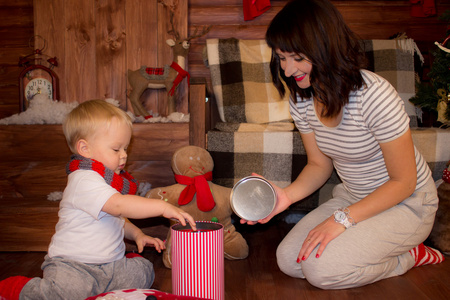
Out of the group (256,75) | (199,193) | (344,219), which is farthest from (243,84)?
(344,219)

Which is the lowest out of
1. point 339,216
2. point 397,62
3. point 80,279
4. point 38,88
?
point 80,279

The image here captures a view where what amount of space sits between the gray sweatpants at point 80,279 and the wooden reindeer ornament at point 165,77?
1158 mm

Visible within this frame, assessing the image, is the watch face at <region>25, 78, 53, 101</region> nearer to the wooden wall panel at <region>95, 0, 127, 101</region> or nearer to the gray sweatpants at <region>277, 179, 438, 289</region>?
the wooden wall panel at <region>95, 0, 127, 101</region>

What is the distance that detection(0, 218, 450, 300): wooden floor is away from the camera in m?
1.13

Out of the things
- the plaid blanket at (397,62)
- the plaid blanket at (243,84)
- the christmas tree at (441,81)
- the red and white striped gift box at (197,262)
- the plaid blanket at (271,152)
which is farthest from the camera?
the plaid blanket at (397,62)

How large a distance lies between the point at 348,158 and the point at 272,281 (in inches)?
17.6

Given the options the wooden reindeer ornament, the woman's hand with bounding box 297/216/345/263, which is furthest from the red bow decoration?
the wooden reindeer ornament

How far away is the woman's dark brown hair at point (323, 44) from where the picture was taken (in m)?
1.01

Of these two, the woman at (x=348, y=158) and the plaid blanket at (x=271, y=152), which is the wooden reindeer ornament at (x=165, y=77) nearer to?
the plaid blanket at (x=271, y=152)

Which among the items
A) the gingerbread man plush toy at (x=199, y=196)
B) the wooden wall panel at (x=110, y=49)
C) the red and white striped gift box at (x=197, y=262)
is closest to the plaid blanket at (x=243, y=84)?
the gingerbread man plush toy at (x=199, y=196)

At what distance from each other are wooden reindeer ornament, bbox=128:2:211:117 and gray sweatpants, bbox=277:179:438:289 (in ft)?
3.78

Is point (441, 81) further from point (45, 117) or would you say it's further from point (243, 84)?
point (45, 117)

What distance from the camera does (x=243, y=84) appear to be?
6.38ft

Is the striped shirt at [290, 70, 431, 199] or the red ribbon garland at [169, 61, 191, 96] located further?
the red ribbon garland at [169, 61, 191, 96]
